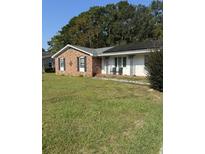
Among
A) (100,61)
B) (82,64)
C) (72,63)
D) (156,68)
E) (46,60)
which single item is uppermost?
(100,61)

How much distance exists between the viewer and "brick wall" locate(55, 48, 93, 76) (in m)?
15.8

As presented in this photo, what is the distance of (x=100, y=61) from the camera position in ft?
54.7

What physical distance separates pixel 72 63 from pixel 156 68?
10.8 metres

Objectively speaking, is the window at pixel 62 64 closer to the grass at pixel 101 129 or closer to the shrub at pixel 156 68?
the shrub at pixel 156 68

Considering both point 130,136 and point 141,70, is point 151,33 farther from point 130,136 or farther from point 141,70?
point 130,136

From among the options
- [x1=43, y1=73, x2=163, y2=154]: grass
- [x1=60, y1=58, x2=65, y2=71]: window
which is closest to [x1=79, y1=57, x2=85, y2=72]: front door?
[x1=60, y1=58, x2=65, y2=71]: window

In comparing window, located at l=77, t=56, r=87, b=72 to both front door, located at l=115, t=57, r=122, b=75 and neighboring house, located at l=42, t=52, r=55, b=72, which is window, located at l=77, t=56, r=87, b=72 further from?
front door, located at l=115, t=57, r=122, b=75

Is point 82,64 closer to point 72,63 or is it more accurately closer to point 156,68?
point 72,63

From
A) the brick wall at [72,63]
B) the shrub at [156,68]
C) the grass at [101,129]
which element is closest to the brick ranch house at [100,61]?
the brick wall at [72,63]

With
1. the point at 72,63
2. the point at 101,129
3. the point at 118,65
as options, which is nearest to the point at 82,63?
the point at 72,63
